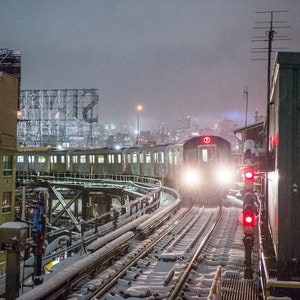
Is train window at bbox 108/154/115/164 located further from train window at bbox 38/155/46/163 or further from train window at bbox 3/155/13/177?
train window at bbox 3/155/13/177

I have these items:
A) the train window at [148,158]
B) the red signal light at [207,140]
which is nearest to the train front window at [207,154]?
the red signal light at [207,140]

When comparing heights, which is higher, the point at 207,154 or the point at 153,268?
the point at 207,154

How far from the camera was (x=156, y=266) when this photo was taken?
35.1 feet

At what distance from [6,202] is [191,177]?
1101 cm

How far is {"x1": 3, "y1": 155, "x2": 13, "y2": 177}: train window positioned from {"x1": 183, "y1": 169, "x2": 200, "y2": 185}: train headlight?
10.5m

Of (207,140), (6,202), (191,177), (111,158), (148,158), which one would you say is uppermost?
(207,140)

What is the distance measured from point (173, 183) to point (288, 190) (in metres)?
25.6

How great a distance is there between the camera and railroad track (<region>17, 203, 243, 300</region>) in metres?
8.34

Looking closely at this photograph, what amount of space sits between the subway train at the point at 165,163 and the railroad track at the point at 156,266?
8299 mm

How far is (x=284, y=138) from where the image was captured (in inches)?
233

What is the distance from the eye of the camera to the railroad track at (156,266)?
8344 mm

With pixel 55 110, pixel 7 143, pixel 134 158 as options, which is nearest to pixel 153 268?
pixel 7 143

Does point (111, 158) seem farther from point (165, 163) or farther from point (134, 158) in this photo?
point (165, 163)

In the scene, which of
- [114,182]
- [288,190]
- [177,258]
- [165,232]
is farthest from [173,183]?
[288,190]
